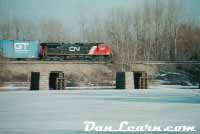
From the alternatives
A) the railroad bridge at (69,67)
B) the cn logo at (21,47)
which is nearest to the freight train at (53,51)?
the cn logo at (21,47)

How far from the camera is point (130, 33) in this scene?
62688mm

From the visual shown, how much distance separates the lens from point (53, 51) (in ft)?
169

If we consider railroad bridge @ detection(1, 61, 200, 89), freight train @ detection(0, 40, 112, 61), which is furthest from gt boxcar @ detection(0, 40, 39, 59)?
railroad bridge @ detection(1, 61, 200, 89)

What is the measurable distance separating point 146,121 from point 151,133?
110cm

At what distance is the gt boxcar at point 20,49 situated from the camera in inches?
1987

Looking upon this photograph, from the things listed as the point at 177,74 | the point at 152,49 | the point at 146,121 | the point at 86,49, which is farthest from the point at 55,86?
the point at 152,49

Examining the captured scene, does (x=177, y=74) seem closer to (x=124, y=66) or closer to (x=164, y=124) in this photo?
(x=124, y=66)

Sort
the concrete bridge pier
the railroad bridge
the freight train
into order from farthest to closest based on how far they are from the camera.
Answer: the freight train < the railroad bridge < the concrete bridge pier

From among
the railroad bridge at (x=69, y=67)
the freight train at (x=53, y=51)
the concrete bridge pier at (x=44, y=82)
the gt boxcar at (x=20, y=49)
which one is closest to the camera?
the concrete bridge pier at (x=44, y=82)

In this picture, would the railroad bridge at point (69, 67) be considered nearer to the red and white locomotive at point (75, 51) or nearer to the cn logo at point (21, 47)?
the red and white locomotive at point (75, 51)

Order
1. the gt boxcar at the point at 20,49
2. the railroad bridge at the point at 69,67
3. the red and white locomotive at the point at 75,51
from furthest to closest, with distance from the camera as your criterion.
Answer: the red and white locomotive at the point at 75,51, the gt boxcar at the point at 20,49, the railroad bridge at the point at 69,67

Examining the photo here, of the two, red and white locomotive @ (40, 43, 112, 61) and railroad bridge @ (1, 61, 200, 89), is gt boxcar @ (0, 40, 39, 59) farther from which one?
railroad bridge @ (1, 61, 200, 89)

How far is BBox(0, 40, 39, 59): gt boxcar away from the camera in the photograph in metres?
50.5

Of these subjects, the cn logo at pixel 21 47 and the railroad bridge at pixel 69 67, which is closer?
the railroad bridge at pixel 69 67
